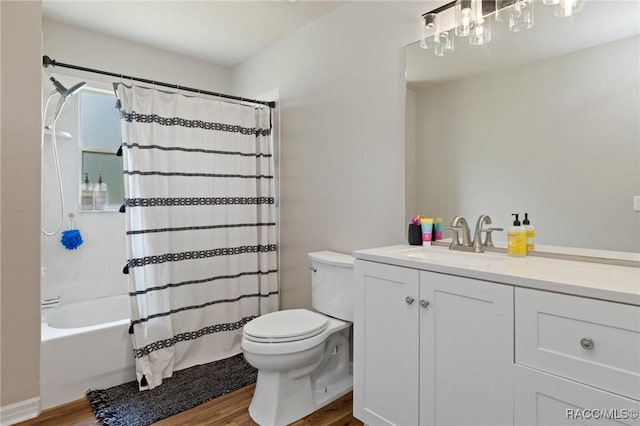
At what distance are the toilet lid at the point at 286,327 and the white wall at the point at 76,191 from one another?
161cm

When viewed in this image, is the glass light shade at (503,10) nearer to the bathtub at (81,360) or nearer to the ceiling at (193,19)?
the ceiling at (193,19)

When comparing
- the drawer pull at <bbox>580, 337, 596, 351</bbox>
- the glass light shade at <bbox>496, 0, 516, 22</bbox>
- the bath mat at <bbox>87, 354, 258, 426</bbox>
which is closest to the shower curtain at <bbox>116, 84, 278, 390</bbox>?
the bath mat at <bbox>87, 354, 258, 426</bbox>

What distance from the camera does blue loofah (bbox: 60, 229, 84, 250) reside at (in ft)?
8.43

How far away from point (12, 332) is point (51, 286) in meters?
1.01

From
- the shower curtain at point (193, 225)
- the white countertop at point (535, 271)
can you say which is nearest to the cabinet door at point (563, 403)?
the white countertop at point (535, 271)

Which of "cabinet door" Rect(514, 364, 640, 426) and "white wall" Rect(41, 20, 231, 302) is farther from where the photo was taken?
"white wall" Rect(41, 20, 231, 302)

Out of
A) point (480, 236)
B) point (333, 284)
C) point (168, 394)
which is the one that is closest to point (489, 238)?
point (480, 236)

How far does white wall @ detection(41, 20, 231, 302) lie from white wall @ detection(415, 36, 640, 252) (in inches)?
92.6

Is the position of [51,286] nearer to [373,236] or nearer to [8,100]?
[8,100]

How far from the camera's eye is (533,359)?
3.61 feet

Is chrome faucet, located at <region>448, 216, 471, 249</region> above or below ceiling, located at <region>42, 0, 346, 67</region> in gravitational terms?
below

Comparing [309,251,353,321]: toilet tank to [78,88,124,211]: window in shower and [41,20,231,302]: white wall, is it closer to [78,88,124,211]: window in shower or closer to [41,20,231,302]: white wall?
[41,20,231,302]: white wall

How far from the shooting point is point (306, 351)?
1798 mm

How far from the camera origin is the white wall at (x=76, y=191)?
2.55 meters
